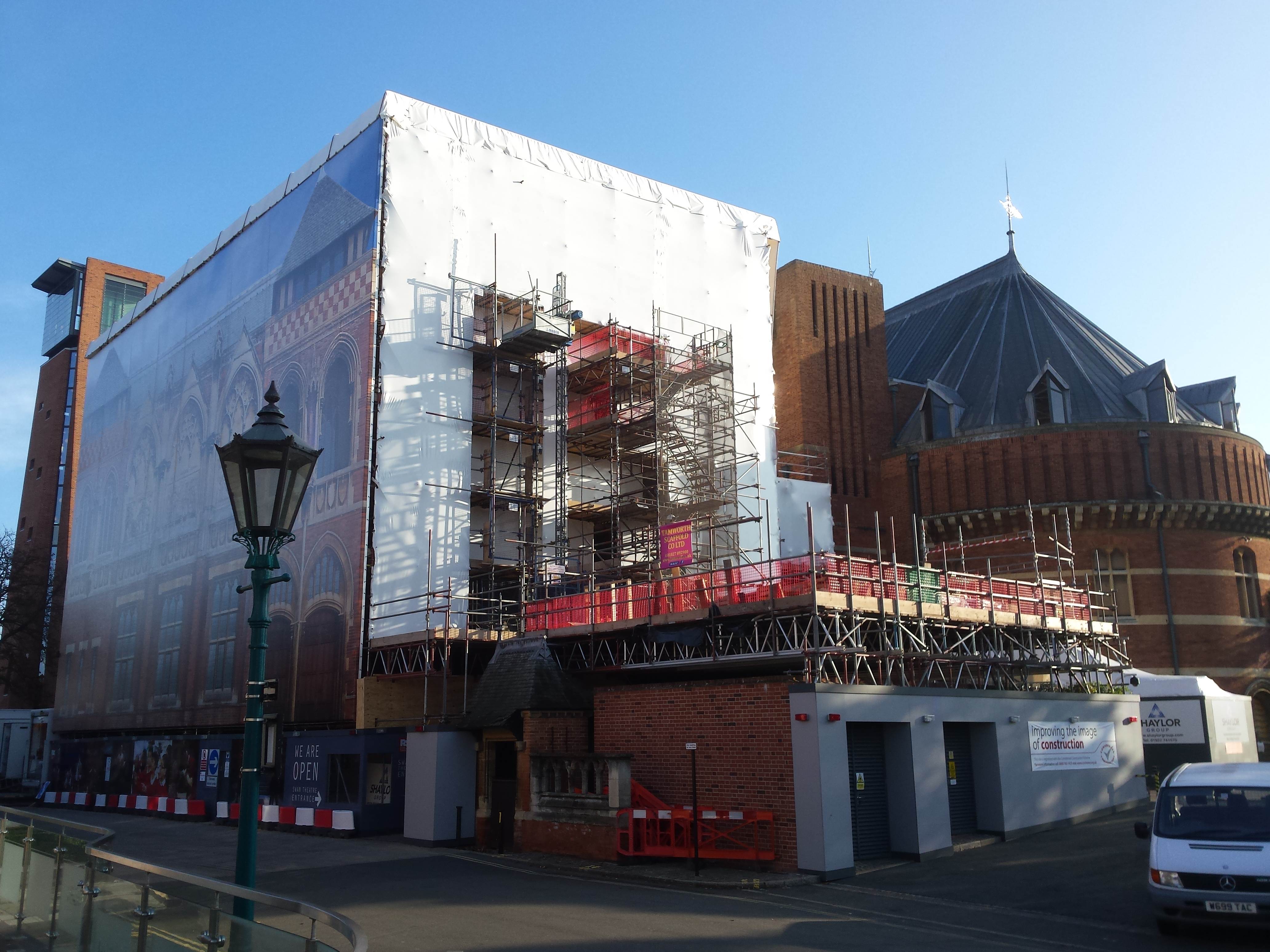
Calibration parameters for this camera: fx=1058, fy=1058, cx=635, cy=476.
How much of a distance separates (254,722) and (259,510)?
1774 millimetres

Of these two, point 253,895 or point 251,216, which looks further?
point 251,216

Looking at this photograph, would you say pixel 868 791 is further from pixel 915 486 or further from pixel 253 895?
pixel 915 486

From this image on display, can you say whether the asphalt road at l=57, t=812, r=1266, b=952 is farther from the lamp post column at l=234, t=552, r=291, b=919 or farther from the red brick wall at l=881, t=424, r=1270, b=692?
the red brick wall at l=881, t=424, r=1270, b=692

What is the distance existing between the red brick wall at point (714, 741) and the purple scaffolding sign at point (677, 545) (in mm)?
5889

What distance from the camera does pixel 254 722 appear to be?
28.9 feet

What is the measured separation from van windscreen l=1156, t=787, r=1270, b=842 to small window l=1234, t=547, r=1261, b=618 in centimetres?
3059

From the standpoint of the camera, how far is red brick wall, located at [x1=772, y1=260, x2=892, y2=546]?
41.8m

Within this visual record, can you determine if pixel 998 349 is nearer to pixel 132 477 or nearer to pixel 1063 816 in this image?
pixel 1063 816

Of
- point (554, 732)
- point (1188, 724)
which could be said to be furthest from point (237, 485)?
point (1188, 724)

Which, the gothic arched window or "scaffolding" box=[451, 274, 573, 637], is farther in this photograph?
"scaffolding" box=[451, 274, 573, 637]

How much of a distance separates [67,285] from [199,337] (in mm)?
39471

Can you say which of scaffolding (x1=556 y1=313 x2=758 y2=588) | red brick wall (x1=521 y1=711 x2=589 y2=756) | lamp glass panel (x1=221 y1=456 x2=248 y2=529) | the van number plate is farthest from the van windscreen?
scaffolding (x1=556 y1=313 x2=758 y2=588)

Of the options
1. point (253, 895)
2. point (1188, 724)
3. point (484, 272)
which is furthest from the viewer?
point (484, 272)

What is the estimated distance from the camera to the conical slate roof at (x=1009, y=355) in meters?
A: 41.5
